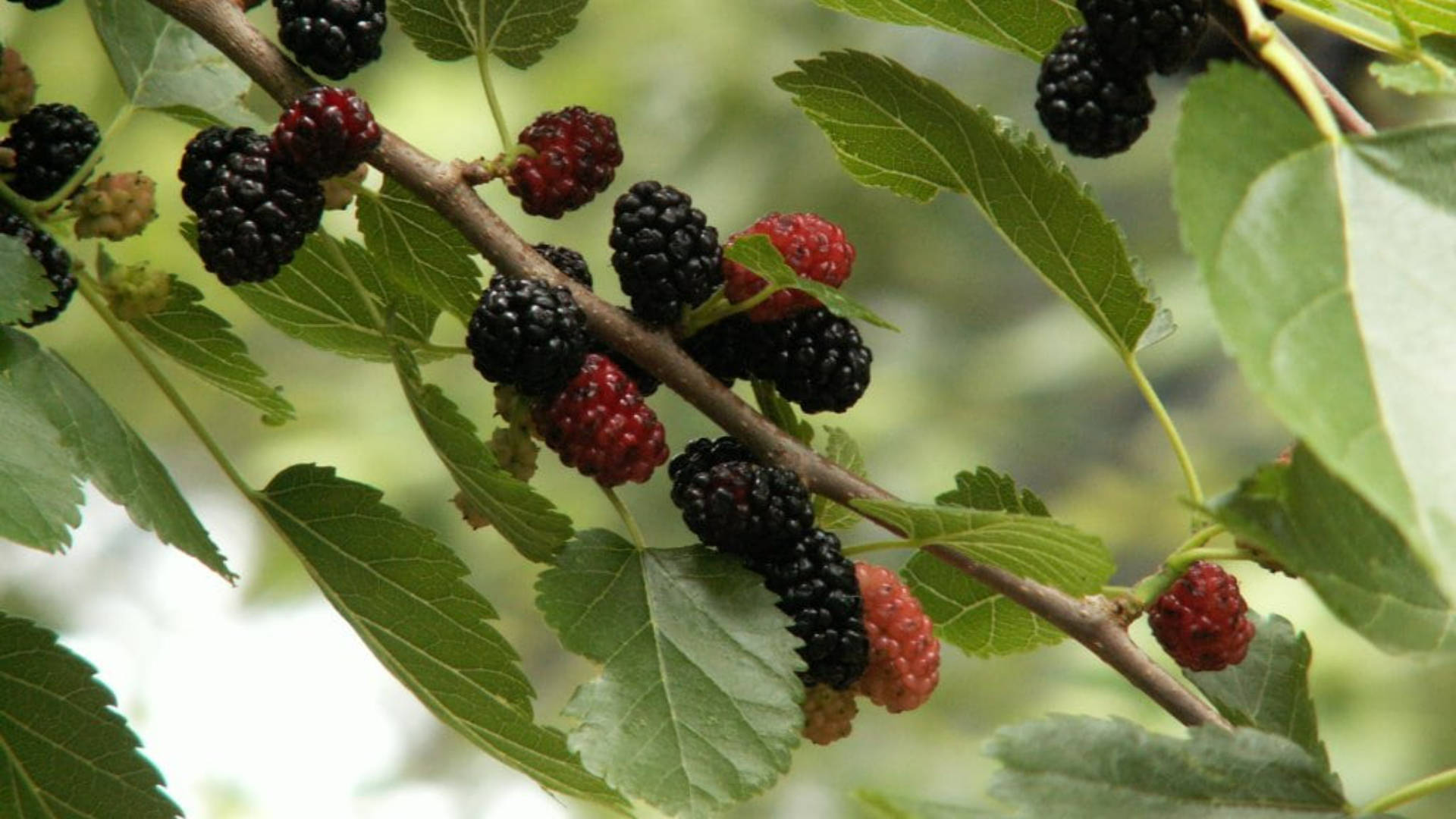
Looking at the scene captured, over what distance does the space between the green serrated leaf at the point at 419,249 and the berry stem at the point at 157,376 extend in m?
0.10

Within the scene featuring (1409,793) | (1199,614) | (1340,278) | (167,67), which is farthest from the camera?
(167,67)

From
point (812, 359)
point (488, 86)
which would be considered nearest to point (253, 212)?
point (488, 86)

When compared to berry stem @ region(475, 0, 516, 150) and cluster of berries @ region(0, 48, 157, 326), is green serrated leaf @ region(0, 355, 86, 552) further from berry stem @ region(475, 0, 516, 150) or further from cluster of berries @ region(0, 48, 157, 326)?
berry stem @ region(475, 0, 516, 150)

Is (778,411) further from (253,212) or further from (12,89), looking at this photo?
(12,89)

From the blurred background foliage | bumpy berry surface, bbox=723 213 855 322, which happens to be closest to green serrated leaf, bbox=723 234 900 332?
bumpy berry surface, bbox=723 213 855 322

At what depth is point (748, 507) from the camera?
60cm

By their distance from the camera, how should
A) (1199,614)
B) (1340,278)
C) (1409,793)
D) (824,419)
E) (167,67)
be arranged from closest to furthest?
(1340,278)
(1409,793)
(1199,614)
(167,67)
(824,419)

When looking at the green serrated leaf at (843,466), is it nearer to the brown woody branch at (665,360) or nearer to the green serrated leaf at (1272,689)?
the brown woody branch at (665,360)

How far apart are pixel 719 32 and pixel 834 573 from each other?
2.10m

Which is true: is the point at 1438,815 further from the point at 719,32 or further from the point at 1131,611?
the point at 1131,611

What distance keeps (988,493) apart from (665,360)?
15cm

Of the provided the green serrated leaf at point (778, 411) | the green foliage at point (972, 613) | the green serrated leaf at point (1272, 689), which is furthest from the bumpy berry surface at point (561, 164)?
the green serrated leaf at point (1272, 689)

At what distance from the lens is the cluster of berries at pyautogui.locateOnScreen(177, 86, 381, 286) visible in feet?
1.96

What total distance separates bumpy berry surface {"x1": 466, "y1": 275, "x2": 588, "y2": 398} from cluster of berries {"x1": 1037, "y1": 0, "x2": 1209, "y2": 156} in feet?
0.63
